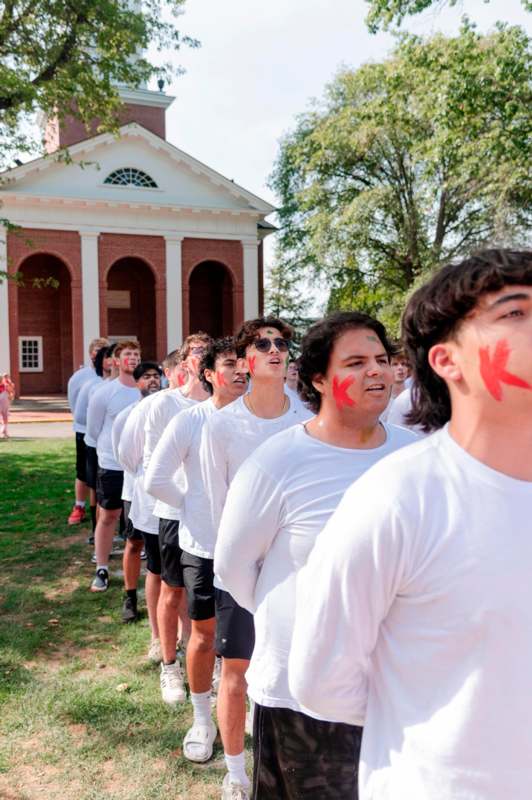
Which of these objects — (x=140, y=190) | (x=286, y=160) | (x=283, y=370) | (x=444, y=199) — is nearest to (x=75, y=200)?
(x=140, y=190)

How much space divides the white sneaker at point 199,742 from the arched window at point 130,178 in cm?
3250

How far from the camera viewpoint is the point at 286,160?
124 ft

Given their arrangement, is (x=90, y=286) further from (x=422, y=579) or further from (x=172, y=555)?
(x=422, y=579)

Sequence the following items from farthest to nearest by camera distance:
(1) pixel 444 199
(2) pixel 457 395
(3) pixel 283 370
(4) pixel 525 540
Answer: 1. (1) pixel 444 199
2. (3) pixel 283 370
3. (2) pixel 457 395
4. (4) pixel 525 540

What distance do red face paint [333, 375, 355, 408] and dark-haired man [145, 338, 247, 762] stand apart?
1327mm

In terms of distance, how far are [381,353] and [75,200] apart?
105 ft

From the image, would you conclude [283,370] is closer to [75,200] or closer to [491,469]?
[491,469]

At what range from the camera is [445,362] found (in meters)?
1.47

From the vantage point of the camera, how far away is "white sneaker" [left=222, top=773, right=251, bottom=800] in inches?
133

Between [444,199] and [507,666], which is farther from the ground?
[444,199]

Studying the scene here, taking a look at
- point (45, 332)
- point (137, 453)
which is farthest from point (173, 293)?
point (137, 453)

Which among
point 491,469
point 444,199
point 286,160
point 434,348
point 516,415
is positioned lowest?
point 491,469

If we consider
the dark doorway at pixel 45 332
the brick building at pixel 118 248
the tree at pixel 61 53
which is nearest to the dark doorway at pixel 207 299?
the brick building at pixel 118 248

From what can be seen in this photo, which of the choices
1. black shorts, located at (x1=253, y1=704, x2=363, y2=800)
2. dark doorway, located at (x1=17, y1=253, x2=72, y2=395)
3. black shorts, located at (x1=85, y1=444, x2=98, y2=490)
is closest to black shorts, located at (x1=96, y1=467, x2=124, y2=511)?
black shorts, located at (x1=85, y1=444, x2=98, y2=490)
